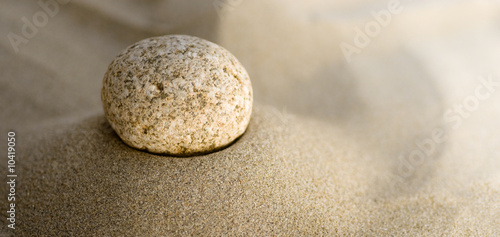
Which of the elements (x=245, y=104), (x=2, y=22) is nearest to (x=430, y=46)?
(x=245, y=104)

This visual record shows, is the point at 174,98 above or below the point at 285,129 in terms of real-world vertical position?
above

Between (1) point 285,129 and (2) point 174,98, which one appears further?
(1) point 285,129

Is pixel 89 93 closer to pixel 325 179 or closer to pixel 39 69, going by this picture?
pixel 39 69

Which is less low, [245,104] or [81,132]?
[245,104]
